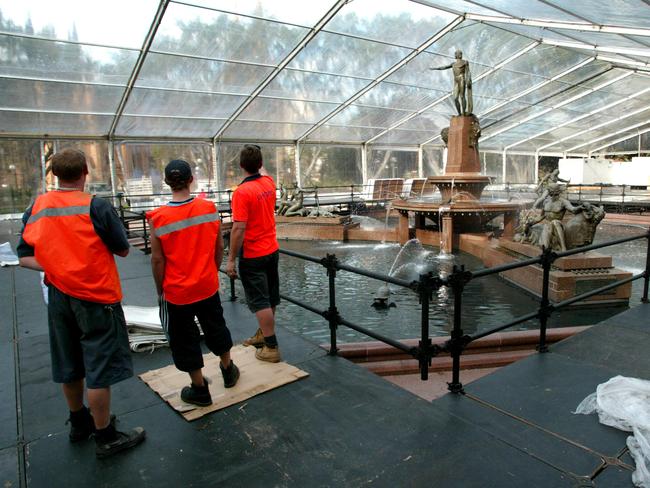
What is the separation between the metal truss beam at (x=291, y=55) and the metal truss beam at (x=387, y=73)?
13.2 ft

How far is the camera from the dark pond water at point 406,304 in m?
6.00

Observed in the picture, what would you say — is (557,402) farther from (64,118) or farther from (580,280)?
(64,118)

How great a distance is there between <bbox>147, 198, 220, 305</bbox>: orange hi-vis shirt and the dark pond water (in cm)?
295

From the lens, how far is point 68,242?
7.77ft

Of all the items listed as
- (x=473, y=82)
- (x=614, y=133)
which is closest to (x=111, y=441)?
(x=473, y=82)

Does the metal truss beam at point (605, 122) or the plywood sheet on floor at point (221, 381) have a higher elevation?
the metal truss beam at point (605, 122)

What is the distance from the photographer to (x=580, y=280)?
6.91 metres

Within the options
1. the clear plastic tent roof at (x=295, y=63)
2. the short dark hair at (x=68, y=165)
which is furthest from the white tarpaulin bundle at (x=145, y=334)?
the clear plastic tent roof at (x=295, y=63)

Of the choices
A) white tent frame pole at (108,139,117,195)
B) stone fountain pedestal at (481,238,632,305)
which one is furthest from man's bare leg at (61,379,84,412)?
white tent frame pole at (108,139,117,195)

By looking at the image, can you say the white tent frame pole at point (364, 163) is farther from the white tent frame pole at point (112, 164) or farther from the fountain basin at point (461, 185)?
the fountain basin at point (461, 185)

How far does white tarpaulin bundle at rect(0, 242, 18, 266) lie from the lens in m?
8.59

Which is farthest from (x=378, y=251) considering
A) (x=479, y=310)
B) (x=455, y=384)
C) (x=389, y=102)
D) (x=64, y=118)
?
(x=64, y=118)

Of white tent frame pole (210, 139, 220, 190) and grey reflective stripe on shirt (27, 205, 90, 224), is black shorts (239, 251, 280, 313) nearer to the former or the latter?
grey reflective stripe on shirt (27, 205, 90, 224)

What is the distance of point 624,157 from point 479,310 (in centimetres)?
2936
